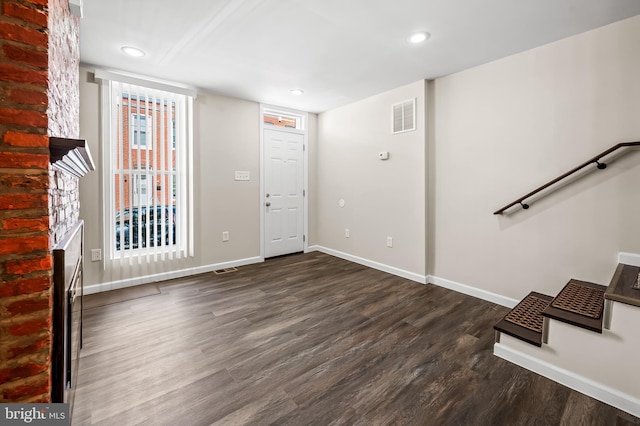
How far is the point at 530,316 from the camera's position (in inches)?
86.2

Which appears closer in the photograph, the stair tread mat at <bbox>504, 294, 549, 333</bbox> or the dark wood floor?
the dark wood floor

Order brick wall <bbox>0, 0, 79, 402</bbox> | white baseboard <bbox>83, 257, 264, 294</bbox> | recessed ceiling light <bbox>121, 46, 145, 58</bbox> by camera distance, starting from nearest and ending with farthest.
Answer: brick wall <bbox>0, 0, 79, 402</bbox>, recessed ceiling light <bbox>121, 46, 145, 58</bbox>, white baseboard <bbox>83, 257, 264, 294</bbox>

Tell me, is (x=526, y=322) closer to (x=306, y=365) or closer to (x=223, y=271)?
(x=306, y=365)

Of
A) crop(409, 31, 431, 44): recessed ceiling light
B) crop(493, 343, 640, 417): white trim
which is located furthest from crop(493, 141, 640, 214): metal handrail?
crop(409, 31, 431, 44): recessed ceiling light

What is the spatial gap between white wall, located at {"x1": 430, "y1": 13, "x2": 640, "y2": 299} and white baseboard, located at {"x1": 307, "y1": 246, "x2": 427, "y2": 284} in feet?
0.87

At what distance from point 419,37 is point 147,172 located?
10.7 feet

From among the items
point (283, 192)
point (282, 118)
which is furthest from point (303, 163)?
point (282, 118)

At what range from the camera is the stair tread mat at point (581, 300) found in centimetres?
185

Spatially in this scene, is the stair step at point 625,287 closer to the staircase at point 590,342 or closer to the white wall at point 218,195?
the staircase at point 590,342

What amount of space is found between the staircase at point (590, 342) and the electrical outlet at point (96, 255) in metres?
3.95

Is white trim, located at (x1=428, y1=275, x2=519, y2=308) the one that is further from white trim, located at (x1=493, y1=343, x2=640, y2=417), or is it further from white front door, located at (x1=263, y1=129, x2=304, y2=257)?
white front door, located at (x1=263, y1=129, x2=304, y2=257)

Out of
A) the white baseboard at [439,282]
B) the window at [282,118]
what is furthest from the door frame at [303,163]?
the white baseboard at [439,282]

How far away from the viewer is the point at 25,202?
3.09 ft

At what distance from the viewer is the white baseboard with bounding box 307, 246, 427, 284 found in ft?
11.5
